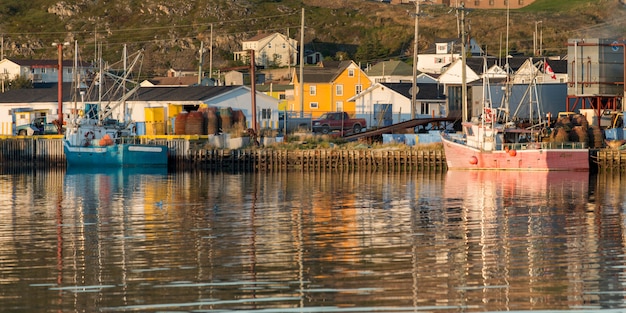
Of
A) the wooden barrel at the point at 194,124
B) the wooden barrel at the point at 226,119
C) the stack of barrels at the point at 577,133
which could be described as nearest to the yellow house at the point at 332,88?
the wooden barrel at the point at 226,119

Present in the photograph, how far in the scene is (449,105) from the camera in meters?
92.5

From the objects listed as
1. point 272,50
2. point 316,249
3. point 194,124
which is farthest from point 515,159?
point 272,50

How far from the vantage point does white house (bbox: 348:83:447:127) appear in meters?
96.3

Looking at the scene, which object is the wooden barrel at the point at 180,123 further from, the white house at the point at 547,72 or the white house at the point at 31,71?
the white house at the point at 31,71

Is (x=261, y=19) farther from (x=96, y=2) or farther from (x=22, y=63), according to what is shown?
(x=22, y=63)

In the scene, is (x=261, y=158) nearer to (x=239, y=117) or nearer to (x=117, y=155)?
(x=117, y=155)

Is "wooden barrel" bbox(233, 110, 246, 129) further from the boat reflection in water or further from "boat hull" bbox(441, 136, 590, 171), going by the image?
the boat reflection in water

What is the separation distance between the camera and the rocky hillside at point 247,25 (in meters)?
160

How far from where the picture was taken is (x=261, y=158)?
2749 inches

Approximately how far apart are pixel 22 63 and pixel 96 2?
5282 cm

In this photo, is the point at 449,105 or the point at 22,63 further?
the point at 22,63

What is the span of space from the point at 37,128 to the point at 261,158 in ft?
77.3

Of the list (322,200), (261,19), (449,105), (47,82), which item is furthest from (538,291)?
(261,19)

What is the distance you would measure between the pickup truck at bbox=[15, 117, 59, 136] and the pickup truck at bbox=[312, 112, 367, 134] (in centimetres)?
1901
